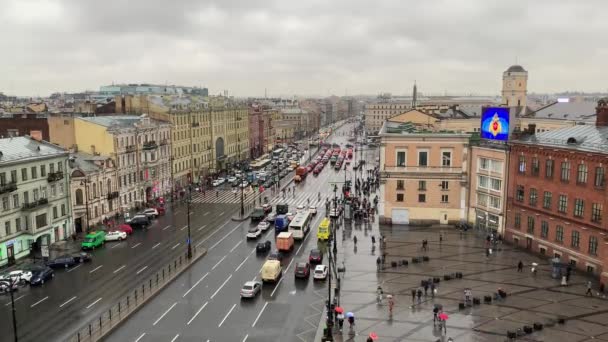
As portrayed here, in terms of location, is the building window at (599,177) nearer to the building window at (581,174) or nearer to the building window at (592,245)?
the building window at (581,174)

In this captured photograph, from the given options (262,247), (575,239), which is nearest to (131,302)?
(262,247)

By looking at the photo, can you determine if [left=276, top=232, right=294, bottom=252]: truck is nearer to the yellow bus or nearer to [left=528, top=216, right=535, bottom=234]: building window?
the yellow bus

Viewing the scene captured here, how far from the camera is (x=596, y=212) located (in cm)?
4772

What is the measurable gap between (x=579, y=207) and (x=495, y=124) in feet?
52.1

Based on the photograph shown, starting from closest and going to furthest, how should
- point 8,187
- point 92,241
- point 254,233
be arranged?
point 8,187 → point 92,241 → point 254,233

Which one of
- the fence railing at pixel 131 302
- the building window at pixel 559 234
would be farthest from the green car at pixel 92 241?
the building window at pixel 559 234

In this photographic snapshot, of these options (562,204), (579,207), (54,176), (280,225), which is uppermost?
(54,176)

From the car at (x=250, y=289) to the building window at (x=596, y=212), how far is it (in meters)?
30.2

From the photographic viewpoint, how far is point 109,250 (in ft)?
190

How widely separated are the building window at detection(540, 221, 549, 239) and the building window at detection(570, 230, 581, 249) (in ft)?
11.7

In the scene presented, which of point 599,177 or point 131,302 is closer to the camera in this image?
point 131,302

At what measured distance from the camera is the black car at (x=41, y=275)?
46.2m

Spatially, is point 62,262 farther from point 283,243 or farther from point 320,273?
point 320,273

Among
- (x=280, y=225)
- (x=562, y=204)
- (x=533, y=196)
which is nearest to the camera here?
(x=562, y=204)
